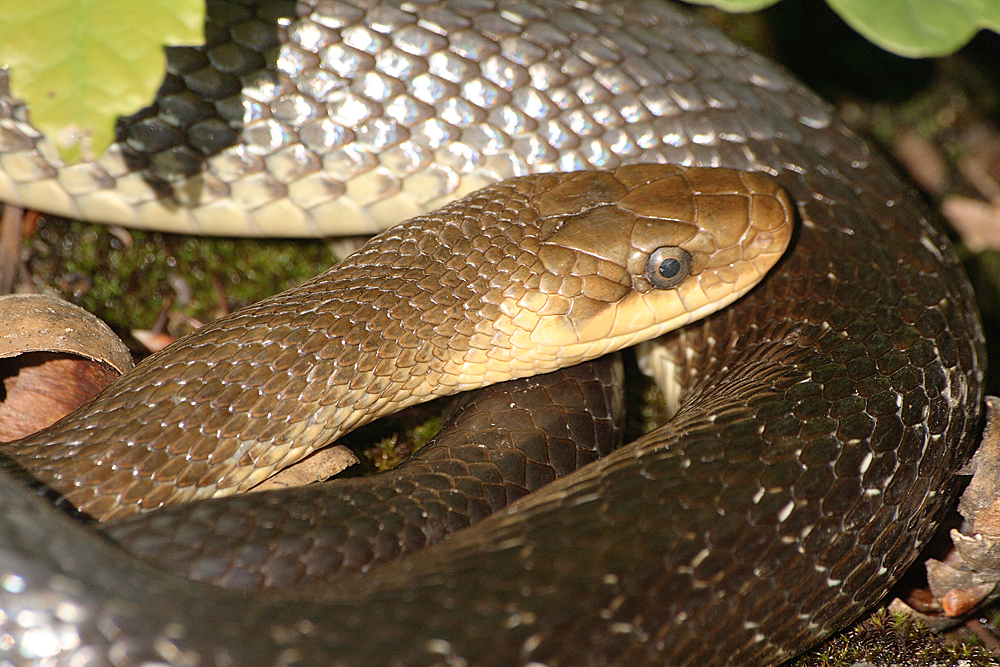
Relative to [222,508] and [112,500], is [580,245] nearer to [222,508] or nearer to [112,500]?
[222,508]

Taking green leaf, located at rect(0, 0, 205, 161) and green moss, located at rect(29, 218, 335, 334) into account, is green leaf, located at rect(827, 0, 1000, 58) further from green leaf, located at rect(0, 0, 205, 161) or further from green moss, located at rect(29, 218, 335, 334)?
green moss, located at rect(29, 218, 335, 334)

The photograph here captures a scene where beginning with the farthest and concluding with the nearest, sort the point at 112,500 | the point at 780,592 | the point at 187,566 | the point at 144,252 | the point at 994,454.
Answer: the point at 144,252, the point at 994,454, the point at 112,500, the point at 780,592, the point at 187,566

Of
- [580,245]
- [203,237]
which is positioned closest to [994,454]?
[580,245]

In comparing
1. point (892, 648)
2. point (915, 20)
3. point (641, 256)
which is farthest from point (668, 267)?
point (892, 648)

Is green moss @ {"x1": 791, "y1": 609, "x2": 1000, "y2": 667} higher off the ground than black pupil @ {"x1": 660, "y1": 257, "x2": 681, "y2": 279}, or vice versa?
black pupil @ {"x1": 660, "y1": 257, "x2": 681, "y2": 279}

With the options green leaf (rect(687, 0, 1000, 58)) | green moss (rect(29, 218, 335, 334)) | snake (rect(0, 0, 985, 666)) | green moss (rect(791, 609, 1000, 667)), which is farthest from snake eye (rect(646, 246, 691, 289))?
green moss (rect(29, 218, 335, 334))

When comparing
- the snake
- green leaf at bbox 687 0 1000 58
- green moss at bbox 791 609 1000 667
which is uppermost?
green leaf at bbox 687 0 1000 58

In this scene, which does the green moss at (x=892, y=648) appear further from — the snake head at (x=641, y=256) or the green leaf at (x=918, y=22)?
the green leaf at (x=918, y=22)
